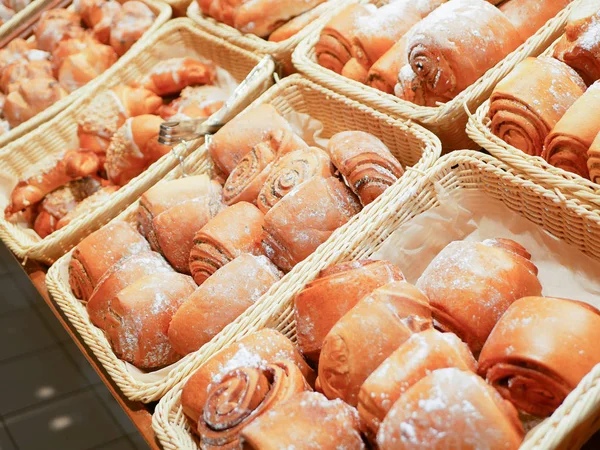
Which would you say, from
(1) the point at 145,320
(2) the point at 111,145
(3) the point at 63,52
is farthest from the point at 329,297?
(3) the point at 63,52

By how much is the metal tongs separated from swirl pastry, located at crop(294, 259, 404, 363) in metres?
0.93

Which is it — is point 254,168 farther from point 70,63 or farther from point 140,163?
point 70,63

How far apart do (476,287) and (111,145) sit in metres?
1.62

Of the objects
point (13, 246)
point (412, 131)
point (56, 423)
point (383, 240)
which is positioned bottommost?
point (56, 423)

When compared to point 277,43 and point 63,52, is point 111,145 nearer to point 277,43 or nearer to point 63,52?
point 277,43

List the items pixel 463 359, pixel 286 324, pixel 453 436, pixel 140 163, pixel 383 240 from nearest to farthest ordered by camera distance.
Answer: pixel 453 436, pixel 463 359, pixel 286 324, pixel 383 240, pixel 140 163

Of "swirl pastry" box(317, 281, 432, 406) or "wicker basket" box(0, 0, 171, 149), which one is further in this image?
"wicker basket" box(0, 0, 171, 149)

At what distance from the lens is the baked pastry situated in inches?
60.4

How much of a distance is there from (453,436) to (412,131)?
104 cm

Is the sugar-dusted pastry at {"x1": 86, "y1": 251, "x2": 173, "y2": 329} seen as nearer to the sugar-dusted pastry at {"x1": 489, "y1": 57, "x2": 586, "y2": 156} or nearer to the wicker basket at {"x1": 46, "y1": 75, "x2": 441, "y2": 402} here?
the wicker basket at {"x1": 46, "y1": 75, "x2": 441, "y2": 402}

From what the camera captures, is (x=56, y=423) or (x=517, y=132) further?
(x=56, y=423)

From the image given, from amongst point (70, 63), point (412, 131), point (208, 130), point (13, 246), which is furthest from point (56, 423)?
point (412, 131)

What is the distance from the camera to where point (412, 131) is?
183 cm

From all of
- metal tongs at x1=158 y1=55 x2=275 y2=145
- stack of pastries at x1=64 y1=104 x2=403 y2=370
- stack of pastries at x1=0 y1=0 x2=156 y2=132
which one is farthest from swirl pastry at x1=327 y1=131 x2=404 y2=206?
stack of pastries at x1=0 y1=0 x2=156 y2=132
